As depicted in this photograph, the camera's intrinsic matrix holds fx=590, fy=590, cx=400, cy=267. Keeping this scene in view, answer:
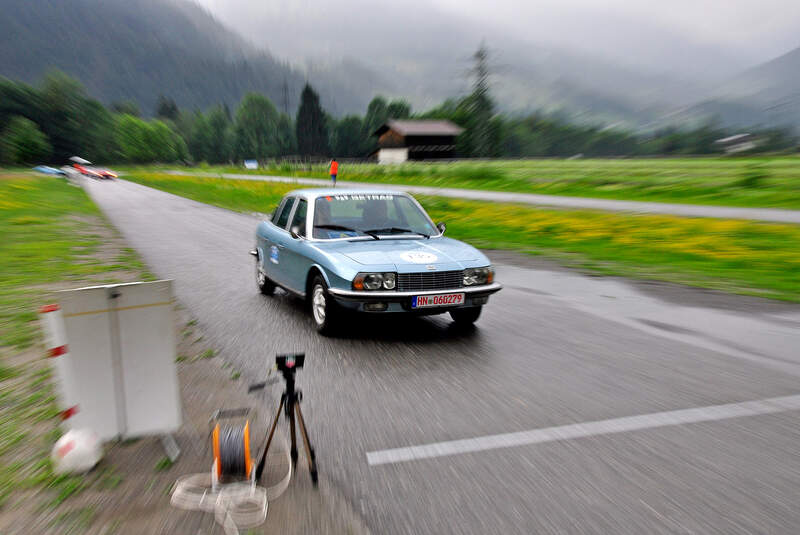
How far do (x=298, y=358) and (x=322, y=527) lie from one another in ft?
2.88

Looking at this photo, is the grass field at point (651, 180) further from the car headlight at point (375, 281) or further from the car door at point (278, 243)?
the car headlight at point (375, 281)

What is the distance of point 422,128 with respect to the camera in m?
95.1

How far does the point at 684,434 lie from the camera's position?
387 centimetres

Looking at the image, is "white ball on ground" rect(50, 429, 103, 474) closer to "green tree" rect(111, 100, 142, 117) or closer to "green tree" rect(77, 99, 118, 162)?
"green tree" rect(77, 99, 118, 162)

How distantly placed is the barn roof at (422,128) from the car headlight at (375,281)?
8938 centimetres

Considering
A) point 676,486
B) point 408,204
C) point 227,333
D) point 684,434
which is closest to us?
point 676,486

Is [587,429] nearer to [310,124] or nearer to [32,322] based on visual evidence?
[32,322]

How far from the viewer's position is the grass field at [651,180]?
21.2 metres

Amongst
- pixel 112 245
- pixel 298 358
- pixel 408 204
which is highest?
pixel 408 204

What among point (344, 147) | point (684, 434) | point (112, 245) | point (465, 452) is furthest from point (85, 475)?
point (344, 147)

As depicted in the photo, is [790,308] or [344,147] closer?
[790,308]

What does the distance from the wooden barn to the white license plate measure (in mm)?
85402

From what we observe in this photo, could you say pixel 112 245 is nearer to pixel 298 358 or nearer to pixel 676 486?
pixel 298 358

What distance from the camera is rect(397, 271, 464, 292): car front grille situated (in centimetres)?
598
